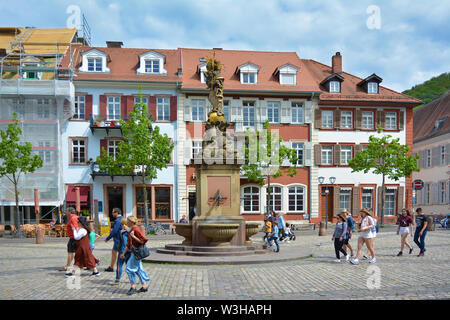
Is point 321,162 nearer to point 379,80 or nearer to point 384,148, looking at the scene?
point 384,148

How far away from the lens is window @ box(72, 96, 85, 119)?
110 ft

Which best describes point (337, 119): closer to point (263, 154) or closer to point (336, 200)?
point (336, 200)

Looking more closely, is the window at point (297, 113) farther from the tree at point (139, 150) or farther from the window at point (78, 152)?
the window at point (78, 152)

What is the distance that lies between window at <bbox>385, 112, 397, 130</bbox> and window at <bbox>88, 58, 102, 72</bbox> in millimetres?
21663

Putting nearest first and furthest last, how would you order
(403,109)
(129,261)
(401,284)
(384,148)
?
1. (129,261)
2. (401,284)
3. (384,148)
4. (403,109)

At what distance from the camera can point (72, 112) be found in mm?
32750

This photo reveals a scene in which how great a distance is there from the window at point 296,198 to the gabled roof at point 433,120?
1581cm

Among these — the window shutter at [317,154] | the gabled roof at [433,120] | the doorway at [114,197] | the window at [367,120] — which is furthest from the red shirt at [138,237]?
the gabled roof at [433,120]

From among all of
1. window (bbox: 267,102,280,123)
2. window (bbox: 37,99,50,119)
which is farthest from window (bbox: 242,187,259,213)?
window (bbox: 37,99,50,119)

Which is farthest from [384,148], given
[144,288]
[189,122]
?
[144,288]

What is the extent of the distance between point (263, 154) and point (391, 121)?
11.7 meters

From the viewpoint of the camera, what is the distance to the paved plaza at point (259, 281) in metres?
8.72

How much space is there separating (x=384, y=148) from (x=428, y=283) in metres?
23.6

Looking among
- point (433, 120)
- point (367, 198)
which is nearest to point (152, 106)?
point (367, 198)
